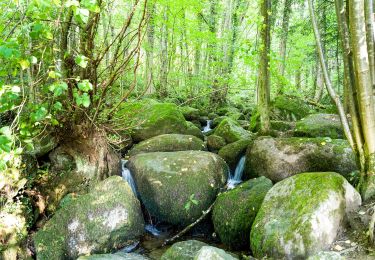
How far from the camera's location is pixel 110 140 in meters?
6.18

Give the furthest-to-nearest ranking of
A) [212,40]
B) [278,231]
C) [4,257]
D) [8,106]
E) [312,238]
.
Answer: [212,40]
[4,257]
[278,231]
[312,238]
[8,106]

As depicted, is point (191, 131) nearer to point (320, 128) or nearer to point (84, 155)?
point (320, 128)

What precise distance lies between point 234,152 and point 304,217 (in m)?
3.87

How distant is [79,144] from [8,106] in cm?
322

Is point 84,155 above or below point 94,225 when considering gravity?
above

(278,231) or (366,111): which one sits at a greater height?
(366,111)

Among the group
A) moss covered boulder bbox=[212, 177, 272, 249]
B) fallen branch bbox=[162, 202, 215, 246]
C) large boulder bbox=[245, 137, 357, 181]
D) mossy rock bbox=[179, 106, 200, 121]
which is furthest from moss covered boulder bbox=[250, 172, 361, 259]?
mossy rock bbox=[179, 106, 200, 121]

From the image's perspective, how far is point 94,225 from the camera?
5.15 metres

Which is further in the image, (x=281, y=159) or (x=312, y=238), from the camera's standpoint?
(x=281, y=159)

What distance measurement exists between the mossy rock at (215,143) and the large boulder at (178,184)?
193 centimetres

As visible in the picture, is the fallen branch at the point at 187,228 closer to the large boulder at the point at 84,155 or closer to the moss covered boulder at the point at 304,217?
the moss covered boulder at the point at 304,217

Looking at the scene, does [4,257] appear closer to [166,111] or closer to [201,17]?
[166,111]

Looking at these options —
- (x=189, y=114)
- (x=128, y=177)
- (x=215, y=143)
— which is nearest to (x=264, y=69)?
(x=215, y=143)

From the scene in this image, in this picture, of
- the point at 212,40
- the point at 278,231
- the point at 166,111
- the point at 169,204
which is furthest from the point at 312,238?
the point at 212,40
